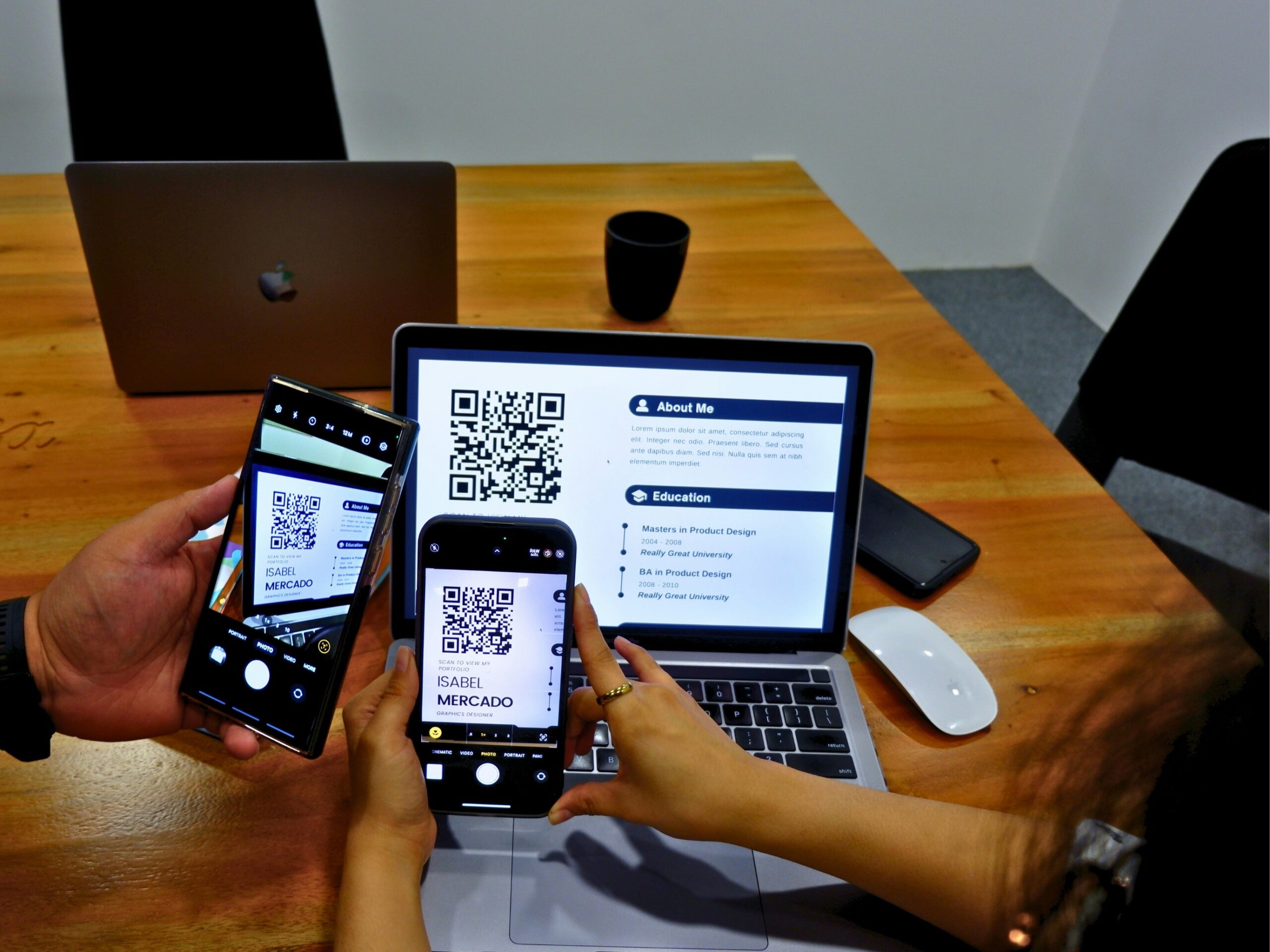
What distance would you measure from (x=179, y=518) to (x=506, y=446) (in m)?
0.25

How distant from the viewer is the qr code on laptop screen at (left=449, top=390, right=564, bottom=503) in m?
0.66

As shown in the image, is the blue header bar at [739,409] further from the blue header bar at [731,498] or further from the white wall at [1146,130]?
the white wall at [1146,130]

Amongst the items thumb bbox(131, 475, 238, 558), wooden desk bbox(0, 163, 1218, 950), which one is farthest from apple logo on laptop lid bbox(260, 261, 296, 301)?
thumb bbox(131, 475, 238, 558)

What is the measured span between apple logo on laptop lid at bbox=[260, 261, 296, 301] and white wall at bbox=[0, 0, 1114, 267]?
163 cm

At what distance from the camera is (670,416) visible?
0.67 metres

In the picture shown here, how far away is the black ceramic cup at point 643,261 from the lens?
103 cm

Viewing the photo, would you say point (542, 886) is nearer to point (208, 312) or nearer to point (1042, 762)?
point (1042, 762)

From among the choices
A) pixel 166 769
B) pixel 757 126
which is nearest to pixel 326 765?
pixel 166 769

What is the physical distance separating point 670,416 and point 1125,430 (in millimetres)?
854

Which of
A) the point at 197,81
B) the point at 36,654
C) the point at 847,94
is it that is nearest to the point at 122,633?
the point at 36,654

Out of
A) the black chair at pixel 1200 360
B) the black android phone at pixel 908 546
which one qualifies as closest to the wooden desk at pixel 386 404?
the black android phone at pixel 908 546

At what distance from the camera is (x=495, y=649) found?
1.89 ft

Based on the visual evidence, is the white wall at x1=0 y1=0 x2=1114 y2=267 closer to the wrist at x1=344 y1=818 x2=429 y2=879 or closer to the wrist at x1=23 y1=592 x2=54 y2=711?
the wrist at x1=23 y1=592 x2=54 y2=711

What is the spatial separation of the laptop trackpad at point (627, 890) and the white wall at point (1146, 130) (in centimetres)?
200
